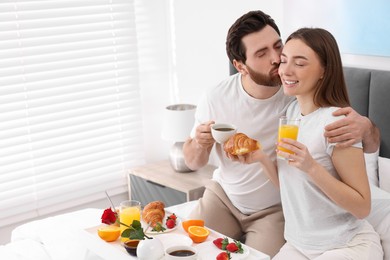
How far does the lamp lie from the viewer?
4.14 m

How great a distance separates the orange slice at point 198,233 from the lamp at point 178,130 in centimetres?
164

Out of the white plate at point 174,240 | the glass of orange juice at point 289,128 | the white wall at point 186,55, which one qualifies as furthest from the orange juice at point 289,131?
the white wall at point 186,55

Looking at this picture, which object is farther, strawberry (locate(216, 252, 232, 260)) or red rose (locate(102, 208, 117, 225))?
red rose (locate(102, 208, 117, 225))

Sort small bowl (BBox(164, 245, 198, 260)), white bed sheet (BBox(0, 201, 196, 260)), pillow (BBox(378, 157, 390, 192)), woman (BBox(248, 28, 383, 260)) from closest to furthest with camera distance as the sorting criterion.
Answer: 1. small bowl (BBox(164, 245, 198, 260))
2. woman (BBox(248, 28, 383, 260))
3. white bed sheet (BBox(0, 201, 196, 260))
4. pillow (BBox(378, 157, 390, 192))

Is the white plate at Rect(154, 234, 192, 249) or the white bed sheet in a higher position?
the white plate at Rect(154, 234, 192, 249)

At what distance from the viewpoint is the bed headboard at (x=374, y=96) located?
317 centimetres

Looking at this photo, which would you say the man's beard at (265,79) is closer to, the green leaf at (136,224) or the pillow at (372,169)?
the pillow at (372,169)

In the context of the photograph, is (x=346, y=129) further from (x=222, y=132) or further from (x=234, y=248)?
(x=234, y=248)

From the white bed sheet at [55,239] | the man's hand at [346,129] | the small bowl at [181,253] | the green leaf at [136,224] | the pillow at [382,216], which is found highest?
the man's hand at [346,129]

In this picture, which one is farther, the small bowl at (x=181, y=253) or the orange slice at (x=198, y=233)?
the orange slice at (x=198, y=233)

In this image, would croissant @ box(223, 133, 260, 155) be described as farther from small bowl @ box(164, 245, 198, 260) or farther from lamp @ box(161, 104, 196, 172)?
lamp @ box(161, 104, 196, 172)

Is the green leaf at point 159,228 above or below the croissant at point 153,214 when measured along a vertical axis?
below

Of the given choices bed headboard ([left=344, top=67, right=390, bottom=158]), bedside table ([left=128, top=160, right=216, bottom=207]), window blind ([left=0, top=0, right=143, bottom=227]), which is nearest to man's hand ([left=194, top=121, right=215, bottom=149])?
bed headboard ([left=344, top=67, right=390, bottom=158])

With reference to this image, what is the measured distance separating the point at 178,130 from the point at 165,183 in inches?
14.7
